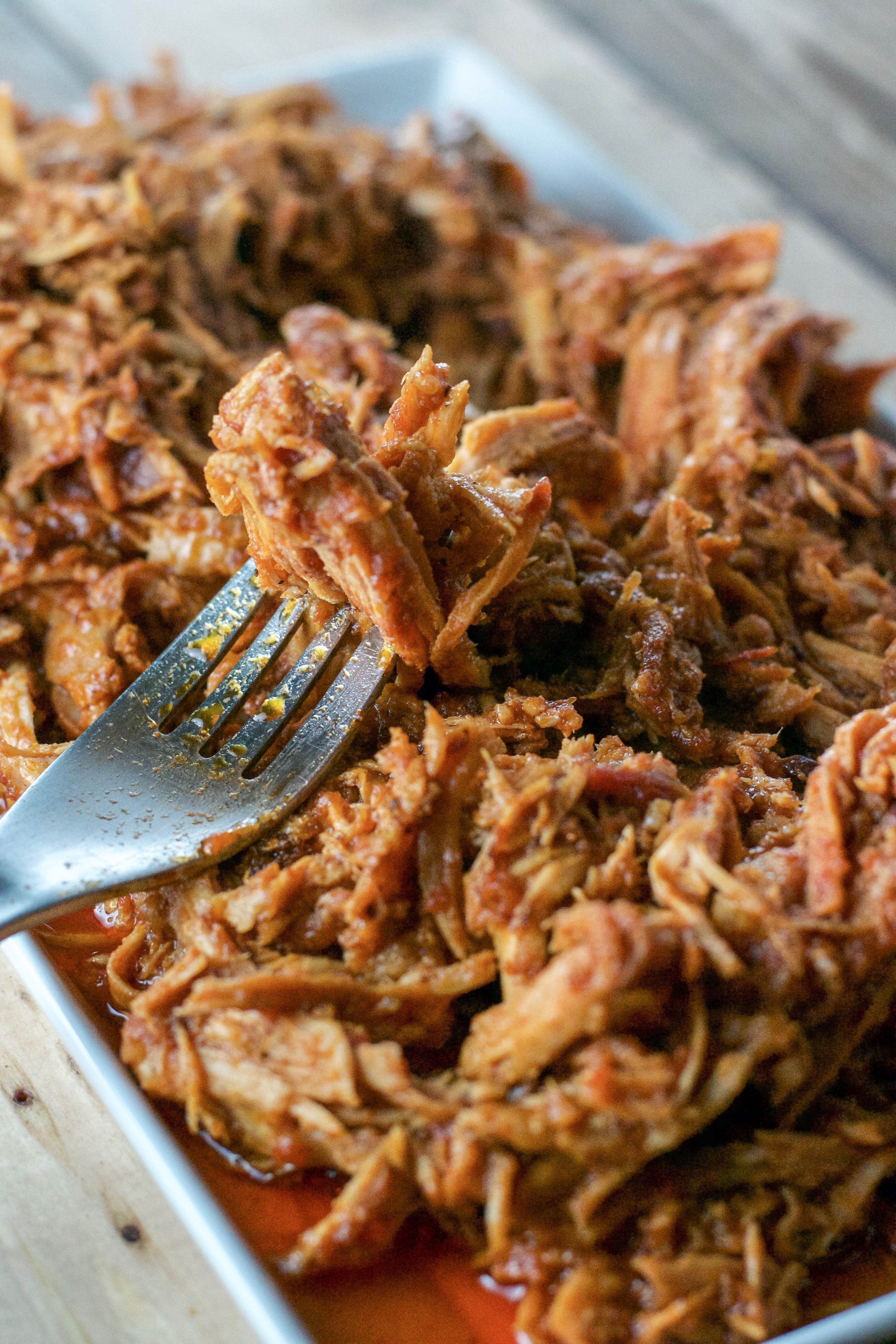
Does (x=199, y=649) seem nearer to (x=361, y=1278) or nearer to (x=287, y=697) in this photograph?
(x=287, y=697)

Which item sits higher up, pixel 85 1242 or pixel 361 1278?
pixel 361 1278

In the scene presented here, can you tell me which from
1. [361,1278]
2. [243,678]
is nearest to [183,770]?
[243,678]

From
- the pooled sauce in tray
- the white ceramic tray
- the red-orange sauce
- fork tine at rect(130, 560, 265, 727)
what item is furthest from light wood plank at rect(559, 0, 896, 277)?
the pooled sauce in tray

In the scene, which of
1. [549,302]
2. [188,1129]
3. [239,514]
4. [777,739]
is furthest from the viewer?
[549,302]

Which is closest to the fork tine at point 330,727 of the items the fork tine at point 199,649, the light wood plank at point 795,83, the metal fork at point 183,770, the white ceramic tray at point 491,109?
the metal fork at point 183,770

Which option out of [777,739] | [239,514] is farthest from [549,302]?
[777,739]

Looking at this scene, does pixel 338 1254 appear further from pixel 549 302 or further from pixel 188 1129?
pixel 549 302
